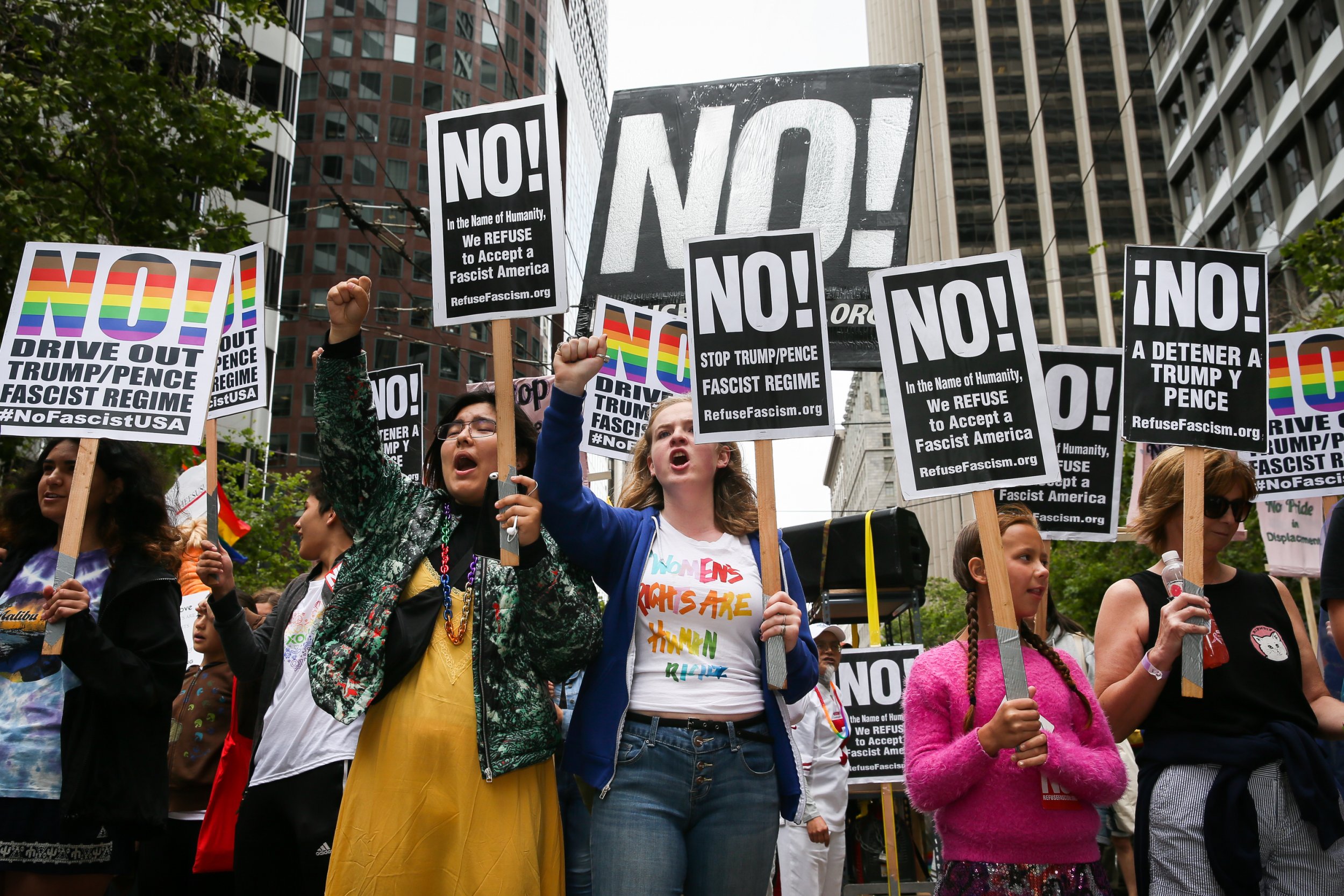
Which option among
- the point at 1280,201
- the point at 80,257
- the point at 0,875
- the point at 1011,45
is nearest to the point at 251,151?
the point at 80,257

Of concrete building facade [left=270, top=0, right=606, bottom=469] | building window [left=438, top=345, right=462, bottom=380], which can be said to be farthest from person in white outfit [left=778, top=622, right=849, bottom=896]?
building window [left=438, top=345, right=462, bottom=380]

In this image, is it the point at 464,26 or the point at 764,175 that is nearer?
the point at 764,175

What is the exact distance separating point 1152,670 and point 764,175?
3.55 m

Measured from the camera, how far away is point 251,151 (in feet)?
42.8

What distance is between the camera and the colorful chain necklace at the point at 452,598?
2977 millimetres

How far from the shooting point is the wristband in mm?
3426

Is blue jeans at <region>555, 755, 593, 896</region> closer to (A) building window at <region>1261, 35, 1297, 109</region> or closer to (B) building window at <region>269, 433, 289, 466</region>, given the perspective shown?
(A) building window at <region>1261, 35, 1297, 109</region>

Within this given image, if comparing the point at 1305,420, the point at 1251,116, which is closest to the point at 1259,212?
the point at 1251,116

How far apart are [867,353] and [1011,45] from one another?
272 feet

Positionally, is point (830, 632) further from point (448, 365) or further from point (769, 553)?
point (448, 365)

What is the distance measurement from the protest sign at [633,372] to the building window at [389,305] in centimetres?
5128

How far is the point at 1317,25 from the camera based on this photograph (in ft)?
109

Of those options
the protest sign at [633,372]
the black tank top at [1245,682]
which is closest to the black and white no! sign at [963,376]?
the black tank top at [1245,682]

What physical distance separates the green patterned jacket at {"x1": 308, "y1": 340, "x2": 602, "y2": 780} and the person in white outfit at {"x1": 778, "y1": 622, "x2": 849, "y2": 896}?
3.37 m
